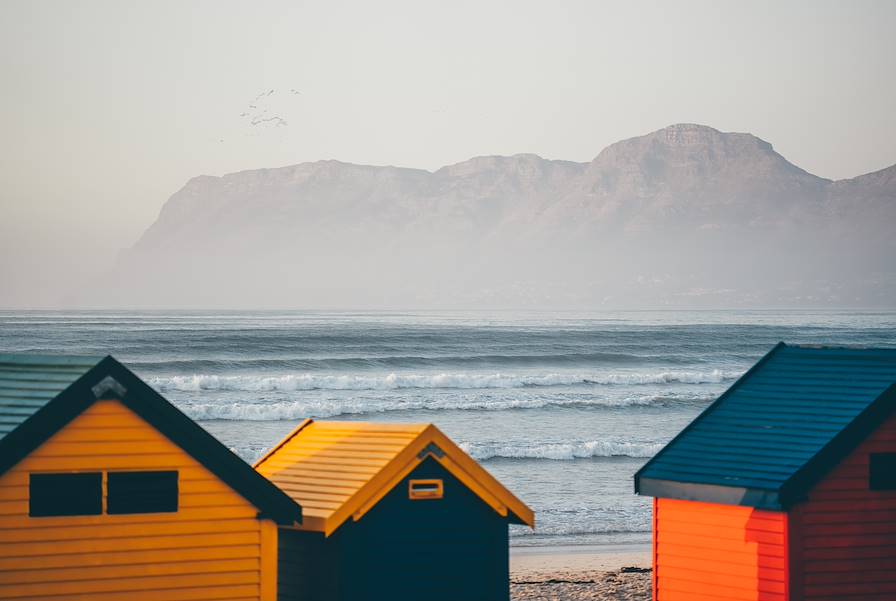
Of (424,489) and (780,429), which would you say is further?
(780,429)

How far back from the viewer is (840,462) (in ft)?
44.6

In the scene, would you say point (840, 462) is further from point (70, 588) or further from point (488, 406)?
point (488, 406)

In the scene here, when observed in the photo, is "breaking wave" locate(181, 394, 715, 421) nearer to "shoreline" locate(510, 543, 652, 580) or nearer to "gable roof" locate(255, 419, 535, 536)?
"shoreline" locate(510, 543, 652, 580)

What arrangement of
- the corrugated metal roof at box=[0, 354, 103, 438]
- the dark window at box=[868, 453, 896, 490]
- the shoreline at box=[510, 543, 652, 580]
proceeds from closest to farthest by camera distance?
1. the corrugated metal roof at box=[0, 354, 103, 438]
2. the dark window at box=[868, 453, 896, 490]
3. the shoreline at box=[510, 543, 652, 580]

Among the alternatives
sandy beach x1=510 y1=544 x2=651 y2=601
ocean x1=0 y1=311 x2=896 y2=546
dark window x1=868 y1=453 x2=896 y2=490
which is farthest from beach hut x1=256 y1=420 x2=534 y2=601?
ocean x1=0 y1=311 x2=896 y2=546

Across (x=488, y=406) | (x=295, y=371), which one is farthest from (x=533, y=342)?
(x=488, y=406)

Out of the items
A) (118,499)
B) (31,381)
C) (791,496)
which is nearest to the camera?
(118,499)

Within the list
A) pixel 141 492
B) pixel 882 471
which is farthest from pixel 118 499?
pixel 882 471

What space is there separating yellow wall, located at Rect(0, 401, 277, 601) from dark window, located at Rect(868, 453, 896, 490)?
19.2 feet

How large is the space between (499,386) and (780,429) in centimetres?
5063

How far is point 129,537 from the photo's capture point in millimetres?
11734

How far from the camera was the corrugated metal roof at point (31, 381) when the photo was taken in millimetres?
11594

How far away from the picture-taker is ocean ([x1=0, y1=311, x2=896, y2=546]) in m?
31.7

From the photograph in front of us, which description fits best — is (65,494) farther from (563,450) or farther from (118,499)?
(563,450)
